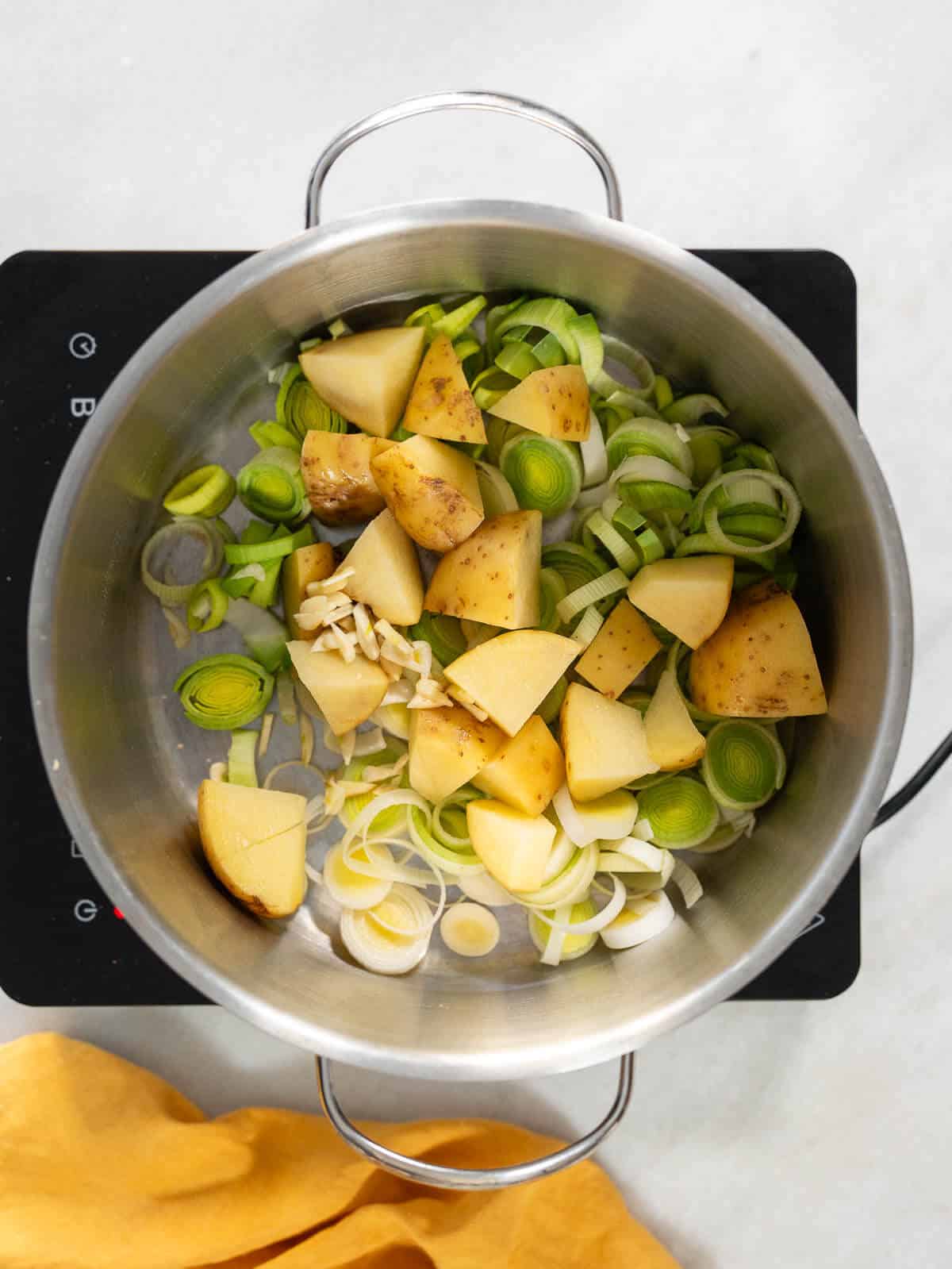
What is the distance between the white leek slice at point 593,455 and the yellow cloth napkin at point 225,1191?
655 millimetres

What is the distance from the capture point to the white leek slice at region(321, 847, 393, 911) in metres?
0.96

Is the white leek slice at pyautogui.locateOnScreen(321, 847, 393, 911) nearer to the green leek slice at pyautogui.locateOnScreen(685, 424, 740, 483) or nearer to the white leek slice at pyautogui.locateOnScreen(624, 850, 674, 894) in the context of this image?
the white leek slice at pyautogui.locateOnScreen(624, 850, 674, 894)

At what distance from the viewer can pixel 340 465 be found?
0.88m

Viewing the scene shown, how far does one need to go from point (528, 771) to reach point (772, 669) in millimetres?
223

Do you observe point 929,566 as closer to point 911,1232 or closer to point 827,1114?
point 827,1114

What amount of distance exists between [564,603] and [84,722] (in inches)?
16.6

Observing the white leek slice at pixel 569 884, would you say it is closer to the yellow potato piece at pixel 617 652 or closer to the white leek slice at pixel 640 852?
the white leek slice at pixel 640 852

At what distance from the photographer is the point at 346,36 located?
1.03 meters

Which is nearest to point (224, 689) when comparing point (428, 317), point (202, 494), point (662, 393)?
point (202, 494)

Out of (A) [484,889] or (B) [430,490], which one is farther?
(A) [484,889]

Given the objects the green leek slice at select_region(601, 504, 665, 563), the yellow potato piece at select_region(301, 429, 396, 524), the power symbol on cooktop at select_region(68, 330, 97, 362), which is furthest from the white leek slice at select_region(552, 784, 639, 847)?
the power symbol on cooktop at select_region(68, 330, 97, 362)

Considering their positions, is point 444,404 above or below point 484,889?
above

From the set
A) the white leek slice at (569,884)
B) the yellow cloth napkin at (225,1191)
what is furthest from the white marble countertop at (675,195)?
the white leek slice at (569,884)

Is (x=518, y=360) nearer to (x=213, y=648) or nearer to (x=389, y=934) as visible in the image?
(x=213, y=648)
